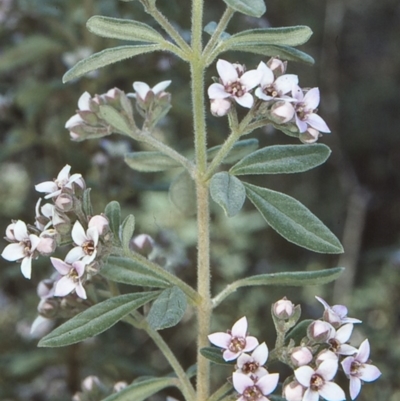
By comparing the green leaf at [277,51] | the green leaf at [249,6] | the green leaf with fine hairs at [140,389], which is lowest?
the green leaf with fine hairs at [140,389]

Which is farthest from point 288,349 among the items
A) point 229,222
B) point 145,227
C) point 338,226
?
point 338,226

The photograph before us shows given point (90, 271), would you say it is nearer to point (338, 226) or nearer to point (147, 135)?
point (147, 135)

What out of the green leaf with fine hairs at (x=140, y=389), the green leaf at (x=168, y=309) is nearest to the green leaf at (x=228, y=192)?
the green leaf at (x=168, y=309)

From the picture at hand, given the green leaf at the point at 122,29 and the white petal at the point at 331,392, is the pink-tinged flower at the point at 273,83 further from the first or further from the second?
the white petal at the point at 331,392

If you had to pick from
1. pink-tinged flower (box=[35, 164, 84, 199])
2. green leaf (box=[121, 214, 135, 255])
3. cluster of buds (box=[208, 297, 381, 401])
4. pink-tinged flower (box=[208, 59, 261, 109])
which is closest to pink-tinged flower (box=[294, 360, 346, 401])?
cluster of buds (box=[208, 297, 381, 401])

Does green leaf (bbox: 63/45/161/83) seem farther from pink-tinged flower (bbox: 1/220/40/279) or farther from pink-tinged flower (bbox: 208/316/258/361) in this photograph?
pink-tinged flower (bbox: 208/316/258/361)

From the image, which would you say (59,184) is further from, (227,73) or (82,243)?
(227,73)

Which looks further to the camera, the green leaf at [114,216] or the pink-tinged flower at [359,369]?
the green leaf at [114,216]

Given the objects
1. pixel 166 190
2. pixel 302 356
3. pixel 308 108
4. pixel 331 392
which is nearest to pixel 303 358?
pixel 302 356
